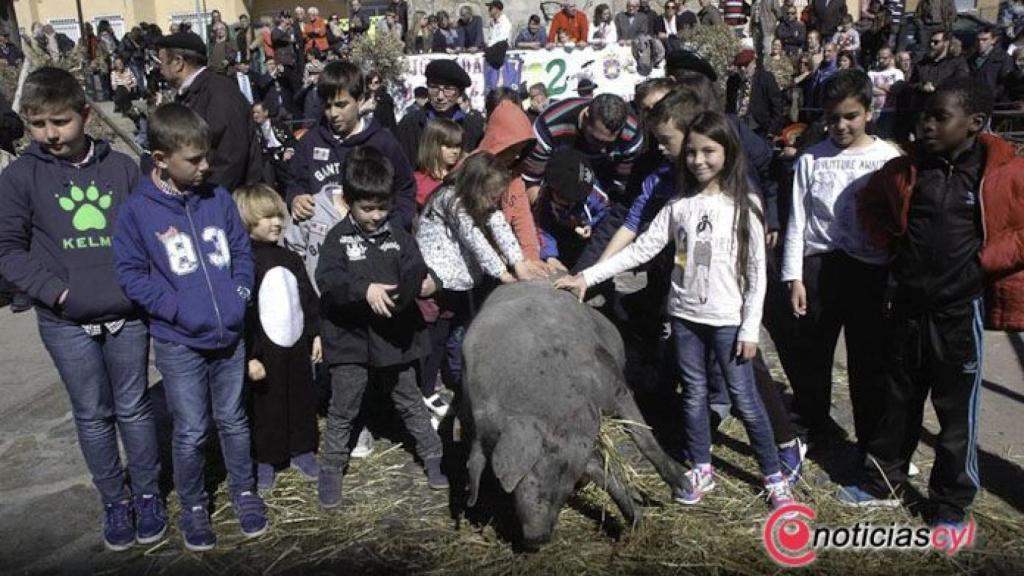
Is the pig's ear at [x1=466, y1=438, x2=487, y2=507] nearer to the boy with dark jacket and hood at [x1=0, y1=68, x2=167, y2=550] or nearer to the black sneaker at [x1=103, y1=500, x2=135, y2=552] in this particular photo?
the boy with dark jacket and hood at [x1=0, y1=68, x2=167, y2=550]

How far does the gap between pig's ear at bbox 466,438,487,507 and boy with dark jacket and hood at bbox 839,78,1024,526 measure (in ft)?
6.73

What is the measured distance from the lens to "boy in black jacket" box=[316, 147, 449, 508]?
4.16 meters

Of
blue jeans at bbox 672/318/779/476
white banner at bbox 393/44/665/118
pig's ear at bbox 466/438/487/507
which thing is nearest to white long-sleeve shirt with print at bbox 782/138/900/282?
blue jeans at bbox 672/318/779/476

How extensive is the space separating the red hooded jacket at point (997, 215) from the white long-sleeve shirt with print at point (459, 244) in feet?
6.68

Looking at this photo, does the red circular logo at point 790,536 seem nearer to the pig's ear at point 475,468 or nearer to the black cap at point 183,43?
the pig's ear at point 475,468

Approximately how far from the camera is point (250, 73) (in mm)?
14336

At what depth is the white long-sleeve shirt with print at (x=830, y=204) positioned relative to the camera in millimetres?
4223

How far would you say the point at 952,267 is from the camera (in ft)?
12.1

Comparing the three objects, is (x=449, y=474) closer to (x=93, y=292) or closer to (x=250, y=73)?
(x=93, y=292)

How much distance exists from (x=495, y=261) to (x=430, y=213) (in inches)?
20.3

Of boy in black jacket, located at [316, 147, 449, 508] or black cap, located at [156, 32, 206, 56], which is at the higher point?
black cap, located at [156, 32, 206, 56]

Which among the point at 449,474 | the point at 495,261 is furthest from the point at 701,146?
the point at 449,474

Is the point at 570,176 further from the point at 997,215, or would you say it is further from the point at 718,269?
the point at 997,215

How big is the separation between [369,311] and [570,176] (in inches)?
63.4
